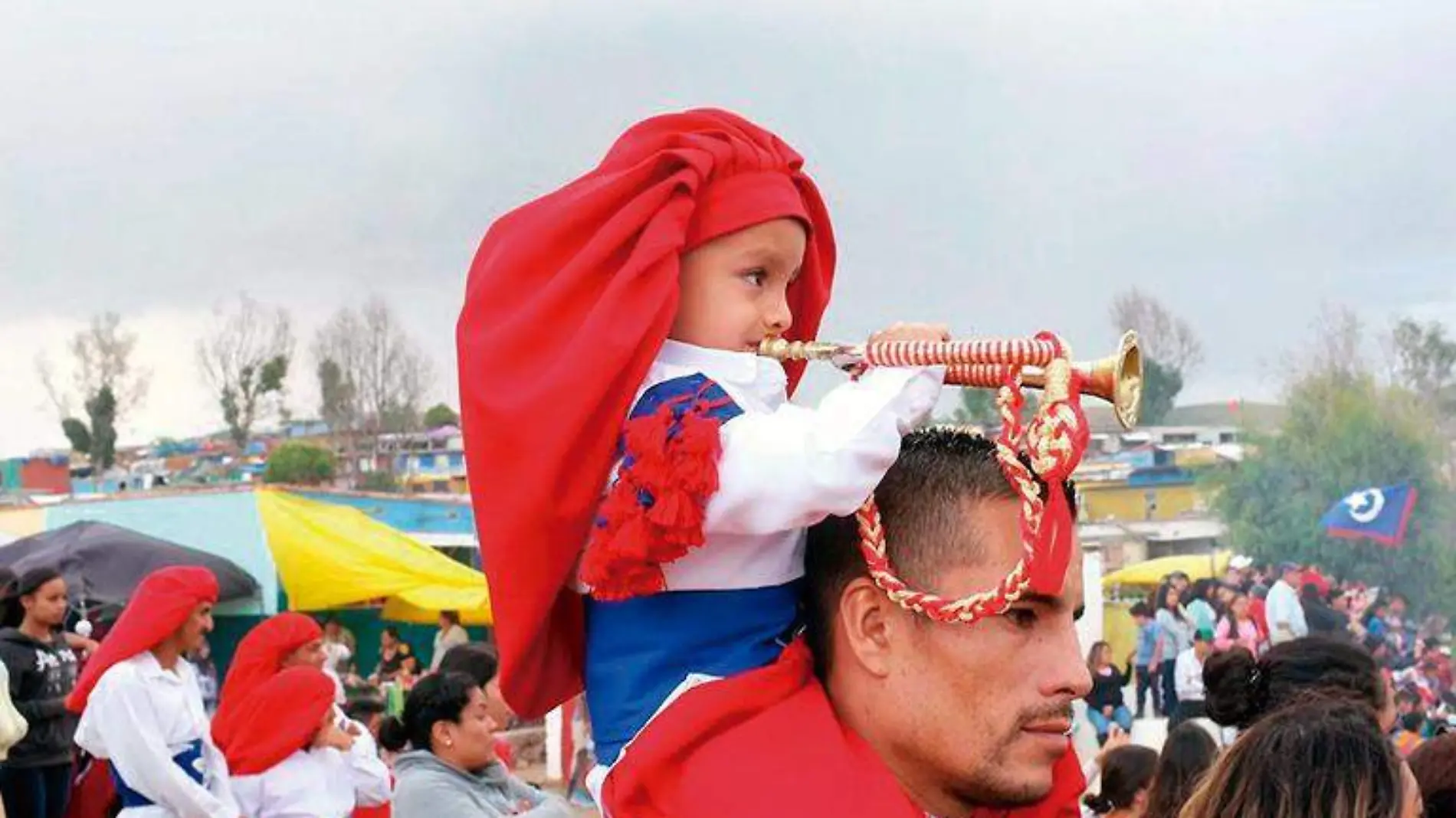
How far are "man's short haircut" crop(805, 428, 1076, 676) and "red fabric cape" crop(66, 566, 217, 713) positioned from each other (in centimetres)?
568

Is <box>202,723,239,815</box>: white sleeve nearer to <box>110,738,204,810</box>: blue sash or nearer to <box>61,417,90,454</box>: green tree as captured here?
<box>110,738,204,810</box>: blue sash

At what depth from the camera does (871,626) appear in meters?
2.45

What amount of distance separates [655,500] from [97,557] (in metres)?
16.1

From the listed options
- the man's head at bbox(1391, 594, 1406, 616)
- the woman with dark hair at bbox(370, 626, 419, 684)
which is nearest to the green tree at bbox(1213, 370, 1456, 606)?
the man's head at bbox(1391, 594, 1406, 616)

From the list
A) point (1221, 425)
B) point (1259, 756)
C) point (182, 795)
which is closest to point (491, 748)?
point (182, 795)

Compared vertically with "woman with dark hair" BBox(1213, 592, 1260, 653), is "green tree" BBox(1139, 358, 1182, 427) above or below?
above

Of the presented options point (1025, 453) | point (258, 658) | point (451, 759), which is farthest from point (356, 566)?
point (1025, 453)

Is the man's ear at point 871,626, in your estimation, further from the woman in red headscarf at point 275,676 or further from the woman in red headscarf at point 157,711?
the woman in red headscarf at point 275,676

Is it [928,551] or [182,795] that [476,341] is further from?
[182,795]

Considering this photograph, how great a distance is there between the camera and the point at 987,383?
241 cm

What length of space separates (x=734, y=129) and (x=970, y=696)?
929mm

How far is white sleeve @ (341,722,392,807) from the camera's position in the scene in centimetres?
791

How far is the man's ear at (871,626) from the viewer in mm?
2420

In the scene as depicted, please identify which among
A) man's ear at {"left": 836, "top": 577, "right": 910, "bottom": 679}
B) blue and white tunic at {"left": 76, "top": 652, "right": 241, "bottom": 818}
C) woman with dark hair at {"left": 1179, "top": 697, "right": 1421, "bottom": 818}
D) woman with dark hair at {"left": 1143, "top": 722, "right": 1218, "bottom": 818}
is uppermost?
man's ear at {"left": 836, "top": 577, "right": 910, "bottom": 679}
